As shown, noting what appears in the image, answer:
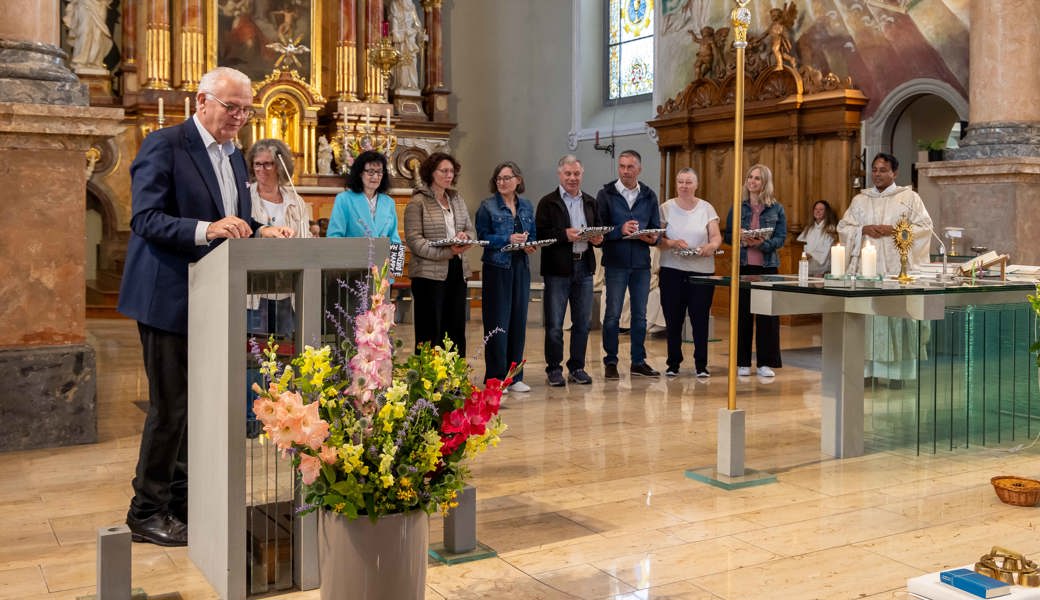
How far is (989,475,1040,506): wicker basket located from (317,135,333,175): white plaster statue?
11.9 m

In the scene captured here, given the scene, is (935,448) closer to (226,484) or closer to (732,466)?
(732,466)

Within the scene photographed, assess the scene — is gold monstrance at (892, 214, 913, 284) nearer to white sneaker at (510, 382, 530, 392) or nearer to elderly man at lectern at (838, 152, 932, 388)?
elderly man at lectern at (838, 152, 932, 388)

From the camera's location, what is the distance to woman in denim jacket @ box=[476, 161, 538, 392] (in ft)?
22.7

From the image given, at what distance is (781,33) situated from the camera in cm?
1244

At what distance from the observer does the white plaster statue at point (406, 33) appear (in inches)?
635

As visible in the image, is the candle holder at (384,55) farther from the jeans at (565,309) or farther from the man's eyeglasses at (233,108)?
the man's eyeglasses at (233,108)

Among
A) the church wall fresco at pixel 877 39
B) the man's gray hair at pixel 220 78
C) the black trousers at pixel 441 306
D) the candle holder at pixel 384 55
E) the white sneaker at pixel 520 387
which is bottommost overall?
the white sneaker at pixel 520 387

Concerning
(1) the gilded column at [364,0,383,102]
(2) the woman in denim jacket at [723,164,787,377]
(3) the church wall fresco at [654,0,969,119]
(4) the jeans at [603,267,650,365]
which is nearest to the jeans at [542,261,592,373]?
(4) the jeans at [603,267,650,365]

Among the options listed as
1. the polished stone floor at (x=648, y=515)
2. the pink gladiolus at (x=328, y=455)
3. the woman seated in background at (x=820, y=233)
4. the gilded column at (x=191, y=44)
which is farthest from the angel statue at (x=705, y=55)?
the pink gladiolus at (x=328, y=455)

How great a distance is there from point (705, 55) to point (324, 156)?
5361 mm

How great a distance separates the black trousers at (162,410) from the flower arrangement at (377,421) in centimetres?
114

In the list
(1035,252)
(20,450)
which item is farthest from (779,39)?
(20,450)

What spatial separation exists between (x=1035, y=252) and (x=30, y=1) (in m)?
7.95

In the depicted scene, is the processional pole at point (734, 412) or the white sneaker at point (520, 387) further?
the white sneaker at point (520, 387)
